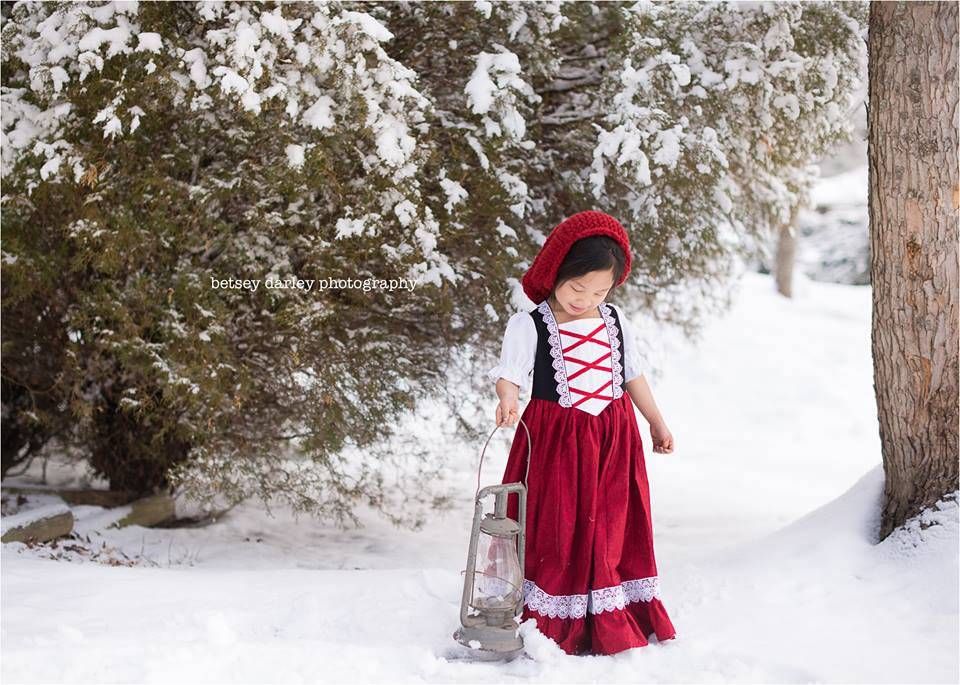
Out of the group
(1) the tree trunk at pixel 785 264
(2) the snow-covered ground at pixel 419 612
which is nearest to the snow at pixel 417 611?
(2) the snow-covered ground at pixel 419 612

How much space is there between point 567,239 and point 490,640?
122 centimetres

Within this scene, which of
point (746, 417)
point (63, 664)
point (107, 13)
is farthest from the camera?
point (746, 417)

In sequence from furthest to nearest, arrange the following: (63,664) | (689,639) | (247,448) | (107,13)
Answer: (247,448) → (107,13) → (689,639) → (63,664)

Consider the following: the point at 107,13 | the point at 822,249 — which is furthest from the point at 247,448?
the point at 822,249

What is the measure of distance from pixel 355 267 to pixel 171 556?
185 centimetres

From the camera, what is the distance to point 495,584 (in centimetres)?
273

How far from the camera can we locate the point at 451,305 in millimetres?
4559

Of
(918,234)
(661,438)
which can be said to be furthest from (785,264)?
(661,438)

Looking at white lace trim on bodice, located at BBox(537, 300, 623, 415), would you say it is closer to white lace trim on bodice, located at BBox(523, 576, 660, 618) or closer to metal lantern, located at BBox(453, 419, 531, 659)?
metal lantern, located at BBox(453, 419, 531, 659)

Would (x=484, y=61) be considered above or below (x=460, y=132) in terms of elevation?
above

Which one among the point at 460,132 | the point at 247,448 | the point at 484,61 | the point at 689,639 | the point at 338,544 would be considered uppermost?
the point at 484,61

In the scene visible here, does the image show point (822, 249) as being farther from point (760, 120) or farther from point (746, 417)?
point (760, 120)

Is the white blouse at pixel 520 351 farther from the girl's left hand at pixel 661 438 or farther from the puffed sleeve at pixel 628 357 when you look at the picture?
the girl's left hand at pixel 661 438

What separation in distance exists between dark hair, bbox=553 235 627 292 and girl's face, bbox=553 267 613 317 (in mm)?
17
